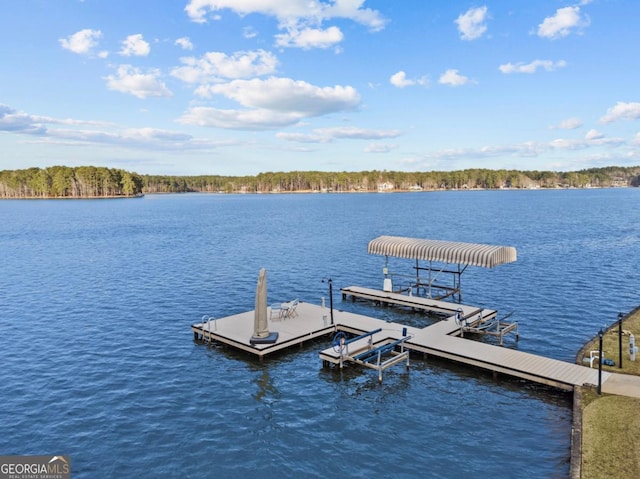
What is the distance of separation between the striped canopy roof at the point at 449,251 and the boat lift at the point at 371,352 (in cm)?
860

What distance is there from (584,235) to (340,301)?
5942 cm

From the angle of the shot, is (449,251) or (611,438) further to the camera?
(449,251)

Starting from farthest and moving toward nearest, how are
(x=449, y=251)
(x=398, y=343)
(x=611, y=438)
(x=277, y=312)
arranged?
(x=449, y=251), (x=277, y=312), (x=398, y=343), (x=611, y=438)

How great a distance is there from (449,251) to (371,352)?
454 inches

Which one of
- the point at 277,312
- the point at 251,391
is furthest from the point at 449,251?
the point at 251,391

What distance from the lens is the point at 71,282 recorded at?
45188 millimetres

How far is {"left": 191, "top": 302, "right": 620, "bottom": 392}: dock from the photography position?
20.3 metres

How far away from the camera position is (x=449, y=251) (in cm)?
3123

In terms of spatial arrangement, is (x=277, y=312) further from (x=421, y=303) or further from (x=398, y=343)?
(x=421, y=303)

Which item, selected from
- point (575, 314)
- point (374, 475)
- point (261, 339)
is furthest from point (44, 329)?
point (575, 314)

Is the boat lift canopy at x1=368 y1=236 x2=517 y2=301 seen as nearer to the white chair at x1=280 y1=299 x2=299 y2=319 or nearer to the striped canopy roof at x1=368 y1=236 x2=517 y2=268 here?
the striped canopy roof at x1=368 y1=236 x2=517 y2=268

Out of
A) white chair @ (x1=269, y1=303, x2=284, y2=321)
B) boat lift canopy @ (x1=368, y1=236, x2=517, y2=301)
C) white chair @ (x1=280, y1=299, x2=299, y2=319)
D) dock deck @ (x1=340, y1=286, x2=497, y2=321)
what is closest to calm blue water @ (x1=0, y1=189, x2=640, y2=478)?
dock deck @ (x1=340, y1=286, x2=497, y2=321)

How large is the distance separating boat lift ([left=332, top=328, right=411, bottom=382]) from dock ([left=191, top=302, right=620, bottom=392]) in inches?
2.5

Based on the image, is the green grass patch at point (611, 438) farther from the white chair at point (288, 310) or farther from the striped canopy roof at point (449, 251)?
the white chair at point (288, 310)
